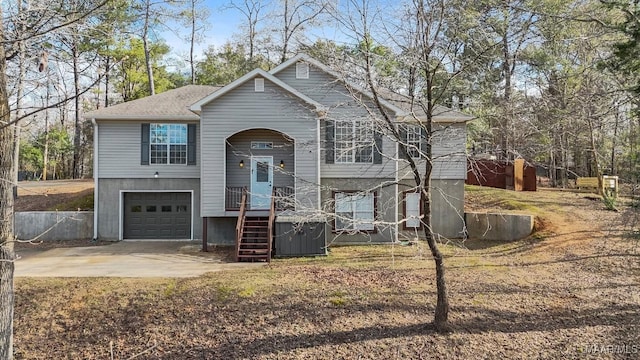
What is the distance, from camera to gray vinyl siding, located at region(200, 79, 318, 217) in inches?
523

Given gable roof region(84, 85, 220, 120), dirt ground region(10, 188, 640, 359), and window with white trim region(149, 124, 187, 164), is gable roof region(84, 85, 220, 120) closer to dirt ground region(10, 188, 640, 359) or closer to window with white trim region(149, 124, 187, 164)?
window with white trim region(149, 124, 187, 164)

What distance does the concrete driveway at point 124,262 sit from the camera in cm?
1013

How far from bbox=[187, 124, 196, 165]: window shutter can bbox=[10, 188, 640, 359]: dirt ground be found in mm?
6188

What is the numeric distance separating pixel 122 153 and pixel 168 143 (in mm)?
1728

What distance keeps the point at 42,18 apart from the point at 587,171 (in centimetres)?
3200

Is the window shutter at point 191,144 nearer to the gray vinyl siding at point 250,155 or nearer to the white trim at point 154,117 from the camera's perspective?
the white trim at point 154,117

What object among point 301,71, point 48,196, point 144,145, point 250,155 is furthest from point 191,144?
point 48,196

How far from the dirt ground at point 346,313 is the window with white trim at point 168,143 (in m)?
6.49

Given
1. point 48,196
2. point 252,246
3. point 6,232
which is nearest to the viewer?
point 6,232

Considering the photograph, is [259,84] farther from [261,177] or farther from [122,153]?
[122,153]

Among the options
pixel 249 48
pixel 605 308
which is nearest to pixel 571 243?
pixel 605 308

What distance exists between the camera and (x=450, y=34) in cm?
687

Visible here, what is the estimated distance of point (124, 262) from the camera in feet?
37.3

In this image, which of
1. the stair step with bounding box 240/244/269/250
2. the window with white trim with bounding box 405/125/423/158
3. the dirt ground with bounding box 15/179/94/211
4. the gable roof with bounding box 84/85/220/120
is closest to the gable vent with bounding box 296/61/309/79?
the gable roof with bounding box 84/85/220/120
